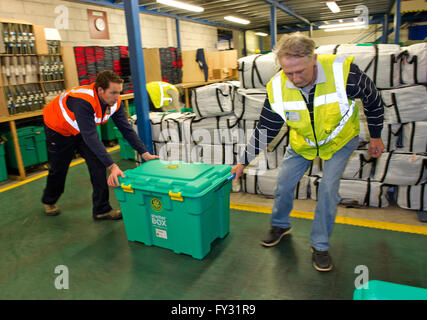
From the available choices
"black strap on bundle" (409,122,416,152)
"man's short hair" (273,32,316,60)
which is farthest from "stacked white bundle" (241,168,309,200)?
"man's short hair" (273,32,316,60)

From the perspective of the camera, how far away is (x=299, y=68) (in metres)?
1.86

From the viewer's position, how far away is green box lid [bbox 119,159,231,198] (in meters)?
2.23

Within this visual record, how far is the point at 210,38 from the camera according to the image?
13.9 meters

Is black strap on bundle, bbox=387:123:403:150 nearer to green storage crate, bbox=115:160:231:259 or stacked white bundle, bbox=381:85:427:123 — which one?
stacked white bundle, bbox=381:85:427:123

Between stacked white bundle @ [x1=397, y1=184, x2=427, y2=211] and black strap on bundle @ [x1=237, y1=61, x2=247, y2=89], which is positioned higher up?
black strap on bundle @ [x1=237, y1=61, x2=247, y2=89]

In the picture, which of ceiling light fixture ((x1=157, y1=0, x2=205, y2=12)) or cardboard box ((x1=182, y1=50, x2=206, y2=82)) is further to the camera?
cardboard box ((x1=182, y1=50, x2=206, y2=82))

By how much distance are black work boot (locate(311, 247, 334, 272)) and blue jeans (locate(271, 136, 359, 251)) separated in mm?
38

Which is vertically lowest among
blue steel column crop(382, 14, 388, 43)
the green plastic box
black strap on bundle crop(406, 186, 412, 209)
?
black strap on bundle crop(406, 186, 412, 209)

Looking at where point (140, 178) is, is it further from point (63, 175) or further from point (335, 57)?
point (335, 57)

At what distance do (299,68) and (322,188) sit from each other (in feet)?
2.82

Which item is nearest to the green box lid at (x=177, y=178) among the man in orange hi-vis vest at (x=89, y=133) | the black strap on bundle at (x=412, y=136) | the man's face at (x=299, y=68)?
the man in orange hi-vis vest at (x=89, y=133)

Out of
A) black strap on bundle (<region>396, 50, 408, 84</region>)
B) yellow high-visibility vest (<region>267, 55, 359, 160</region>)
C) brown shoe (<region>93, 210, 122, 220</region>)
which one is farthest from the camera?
brown shoe (<region>93, 210, 122, 220</region>)

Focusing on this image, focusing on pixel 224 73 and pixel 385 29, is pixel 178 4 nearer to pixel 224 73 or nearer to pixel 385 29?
pixel 224 73
